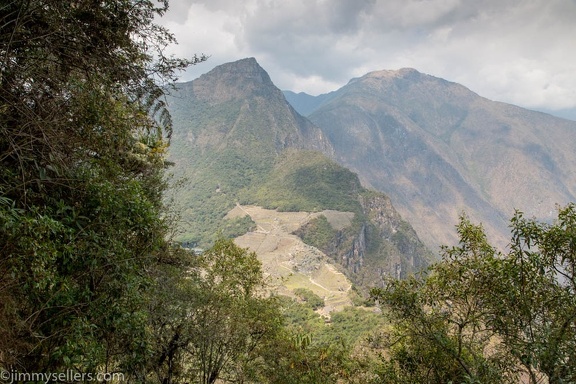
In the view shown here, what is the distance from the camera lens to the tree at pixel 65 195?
155 inches

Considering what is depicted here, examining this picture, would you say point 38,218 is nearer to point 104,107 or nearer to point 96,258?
point 96,258

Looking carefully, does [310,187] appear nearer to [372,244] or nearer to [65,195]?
[372,244]

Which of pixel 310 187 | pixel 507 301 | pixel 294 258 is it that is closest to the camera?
pixel 507 301

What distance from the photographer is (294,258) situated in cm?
9694

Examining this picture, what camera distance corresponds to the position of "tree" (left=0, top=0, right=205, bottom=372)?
3.94m

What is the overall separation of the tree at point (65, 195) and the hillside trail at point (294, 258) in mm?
56820

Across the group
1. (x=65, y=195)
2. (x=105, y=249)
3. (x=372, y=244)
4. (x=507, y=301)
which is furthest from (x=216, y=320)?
(x=372, y=244)

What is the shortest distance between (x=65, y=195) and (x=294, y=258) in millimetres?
94205

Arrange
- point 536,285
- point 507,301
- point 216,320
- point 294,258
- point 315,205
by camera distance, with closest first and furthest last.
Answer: point 536,285, point 507,301, point 216,320, point 294,258, point 315,205

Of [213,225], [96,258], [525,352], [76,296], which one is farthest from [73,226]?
[213,225]

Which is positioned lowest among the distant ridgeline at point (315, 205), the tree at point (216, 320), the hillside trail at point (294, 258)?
the tree at point (216, 320)

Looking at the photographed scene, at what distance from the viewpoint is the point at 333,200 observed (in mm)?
157375

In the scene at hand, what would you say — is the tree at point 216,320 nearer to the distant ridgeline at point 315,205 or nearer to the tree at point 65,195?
the tree at point 65,195

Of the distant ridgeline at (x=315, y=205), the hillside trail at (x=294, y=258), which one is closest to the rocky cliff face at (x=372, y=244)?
the distant ridgeline at (x=315, y=205)
